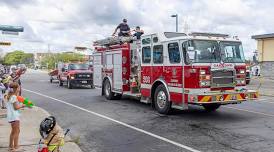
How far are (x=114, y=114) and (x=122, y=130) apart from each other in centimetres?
290

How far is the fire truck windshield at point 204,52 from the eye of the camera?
11148mm

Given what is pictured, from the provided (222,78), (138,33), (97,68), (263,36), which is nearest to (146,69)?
(138,33)

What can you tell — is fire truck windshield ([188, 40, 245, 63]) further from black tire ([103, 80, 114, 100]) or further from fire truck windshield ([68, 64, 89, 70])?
fire truck windshield ([68, 64, 89, 70])

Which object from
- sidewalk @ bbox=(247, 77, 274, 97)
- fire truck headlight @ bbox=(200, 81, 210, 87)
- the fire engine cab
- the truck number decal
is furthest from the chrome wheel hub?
sidewalk @ bbox=(247, 77, 274, 97)

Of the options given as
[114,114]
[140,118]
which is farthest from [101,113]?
[140,118]

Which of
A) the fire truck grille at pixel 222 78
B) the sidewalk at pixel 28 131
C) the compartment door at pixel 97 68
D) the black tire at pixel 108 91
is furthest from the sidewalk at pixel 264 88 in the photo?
the sidewalk at pixel 28 131

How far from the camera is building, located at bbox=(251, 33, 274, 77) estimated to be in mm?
38469

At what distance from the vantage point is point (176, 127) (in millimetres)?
10234

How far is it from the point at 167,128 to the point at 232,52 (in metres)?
3.82

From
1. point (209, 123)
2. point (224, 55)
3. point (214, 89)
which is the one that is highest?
point (224, 55)

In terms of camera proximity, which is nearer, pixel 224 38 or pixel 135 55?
pixel 224 38

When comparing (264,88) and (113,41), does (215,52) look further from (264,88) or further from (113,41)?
(264,88)

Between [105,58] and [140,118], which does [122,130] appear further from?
[105,58]

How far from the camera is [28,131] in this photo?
9.36 m
